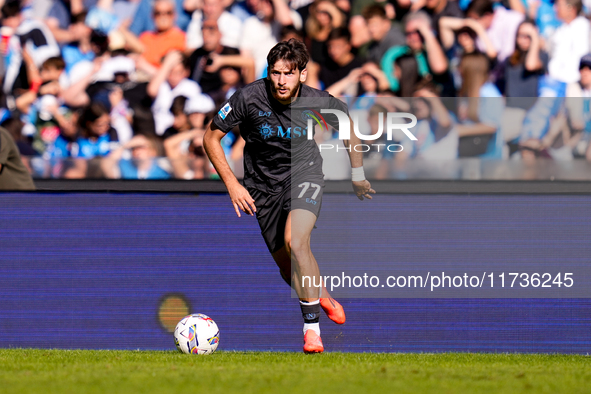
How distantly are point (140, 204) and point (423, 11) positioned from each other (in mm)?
4329

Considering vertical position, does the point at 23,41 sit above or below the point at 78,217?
above

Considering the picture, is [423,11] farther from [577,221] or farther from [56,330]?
[56,330]

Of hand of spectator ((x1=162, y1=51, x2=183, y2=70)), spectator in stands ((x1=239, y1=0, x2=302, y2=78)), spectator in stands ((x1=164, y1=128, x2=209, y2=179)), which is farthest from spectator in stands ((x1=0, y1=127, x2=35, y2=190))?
spectator in stands ((x1=239, y1=0, x2=302, y2=78))

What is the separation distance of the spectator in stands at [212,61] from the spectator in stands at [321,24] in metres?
0.75

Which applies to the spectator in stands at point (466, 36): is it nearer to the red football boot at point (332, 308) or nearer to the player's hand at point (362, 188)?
the player's hand at point (362, 188)

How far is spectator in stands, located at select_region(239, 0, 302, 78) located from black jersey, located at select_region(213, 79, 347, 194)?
10.9ft

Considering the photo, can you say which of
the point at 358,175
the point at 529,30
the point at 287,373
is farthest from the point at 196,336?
the point at 529,30

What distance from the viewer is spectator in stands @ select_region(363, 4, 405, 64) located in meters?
8.66

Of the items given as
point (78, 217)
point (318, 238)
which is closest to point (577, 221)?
point (318, 238)

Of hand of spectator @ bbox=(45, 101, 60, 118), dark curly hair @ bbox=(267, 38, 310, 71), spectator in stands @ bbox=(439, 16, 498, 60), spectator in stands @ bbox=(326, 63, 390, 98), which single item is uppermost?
dark curly hair @ bbox=(267, 38, 310, 71)

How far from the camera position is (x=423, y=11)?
8.77m

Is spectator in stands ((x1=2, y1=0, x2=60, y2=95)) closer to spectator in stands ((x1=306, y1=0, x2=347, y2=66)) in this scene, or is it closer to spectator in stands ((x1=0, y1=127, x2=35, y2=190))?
spectator in stands ((x1=0, y1=127, x2=35, y2=190))

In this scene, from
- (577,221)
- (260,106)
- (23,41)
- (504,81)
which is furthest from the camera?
(23,41)

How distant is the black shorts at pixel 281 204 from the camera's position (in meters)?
5.45
